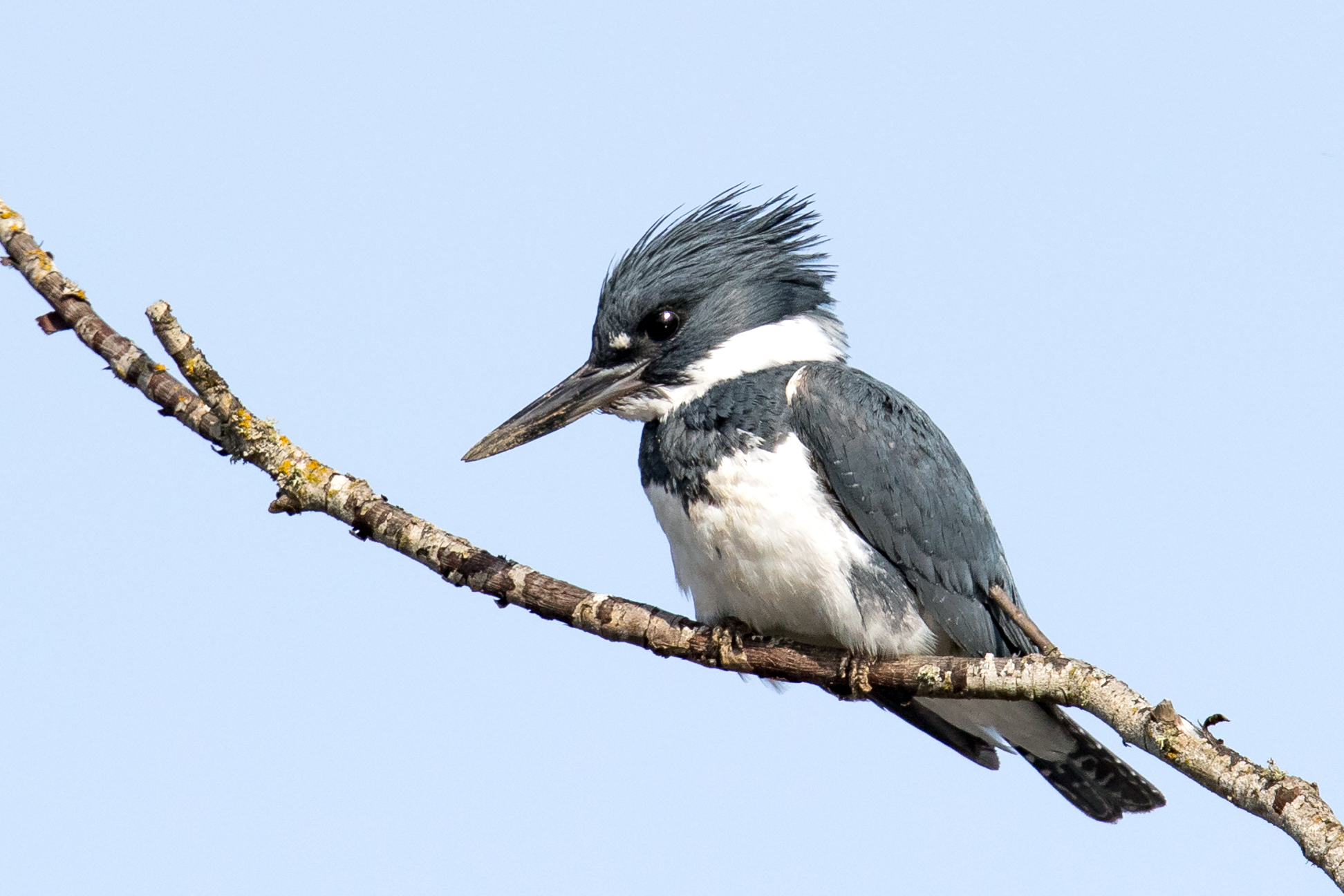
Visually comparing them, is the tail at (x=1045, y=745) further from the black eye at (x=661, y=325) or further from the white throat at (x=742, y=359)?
the black eye at (x=661, y=325)

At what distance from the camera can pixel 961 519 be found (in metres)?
4.16

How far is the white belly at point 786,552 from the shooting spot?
3.82 metres

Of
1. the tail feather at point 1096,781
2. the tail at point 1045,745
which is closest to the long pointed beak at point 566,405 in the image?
the tail at point 1045,745

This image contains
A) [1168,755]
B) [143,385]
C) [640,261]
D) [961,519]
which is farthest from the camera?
[640,261]

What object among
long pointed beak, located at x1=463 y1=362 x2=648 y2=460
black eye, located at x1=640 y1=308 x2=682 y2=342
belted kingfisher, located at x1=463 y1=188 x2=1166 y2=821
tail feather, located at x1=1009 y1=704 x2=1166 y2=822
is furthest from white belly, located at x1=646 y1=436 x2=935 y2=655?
tail feather, located at x1=1009 y1=704 x2=1166 y2=822

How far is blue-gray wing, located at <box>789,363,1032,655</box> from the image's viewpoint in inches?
155

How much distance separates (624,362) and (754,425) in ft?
2.09

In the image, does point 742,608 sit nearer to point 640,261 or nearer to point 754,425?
point 754,425

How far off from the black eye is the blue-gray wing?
0.51 metres

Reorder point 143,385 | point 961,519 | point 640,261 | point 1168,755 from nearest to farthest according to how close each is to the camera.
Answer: point 1168,755 < point 143,385 < point 961,519 < point 640,261

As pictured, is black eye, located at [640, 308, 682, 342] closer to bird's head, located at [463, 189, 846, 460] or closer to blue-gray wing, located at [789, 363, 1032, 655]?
bird's head, located at [463, 189, 846, 460]

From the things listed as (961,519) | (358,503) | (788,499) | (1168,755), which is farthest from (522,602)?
(1168,755)

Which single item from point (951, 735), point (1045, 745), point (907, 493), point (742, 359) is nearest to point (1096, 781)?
point (1045, 745)

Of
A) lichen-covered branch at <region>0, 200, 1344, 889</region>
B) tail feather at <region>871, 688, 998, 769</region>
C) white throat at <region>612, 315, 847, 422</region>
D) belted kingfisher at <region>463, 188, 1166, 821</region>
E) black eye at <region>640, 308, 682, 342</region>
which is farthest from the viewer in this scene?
tail feather at <region>871, 688, 998, 769</region>
